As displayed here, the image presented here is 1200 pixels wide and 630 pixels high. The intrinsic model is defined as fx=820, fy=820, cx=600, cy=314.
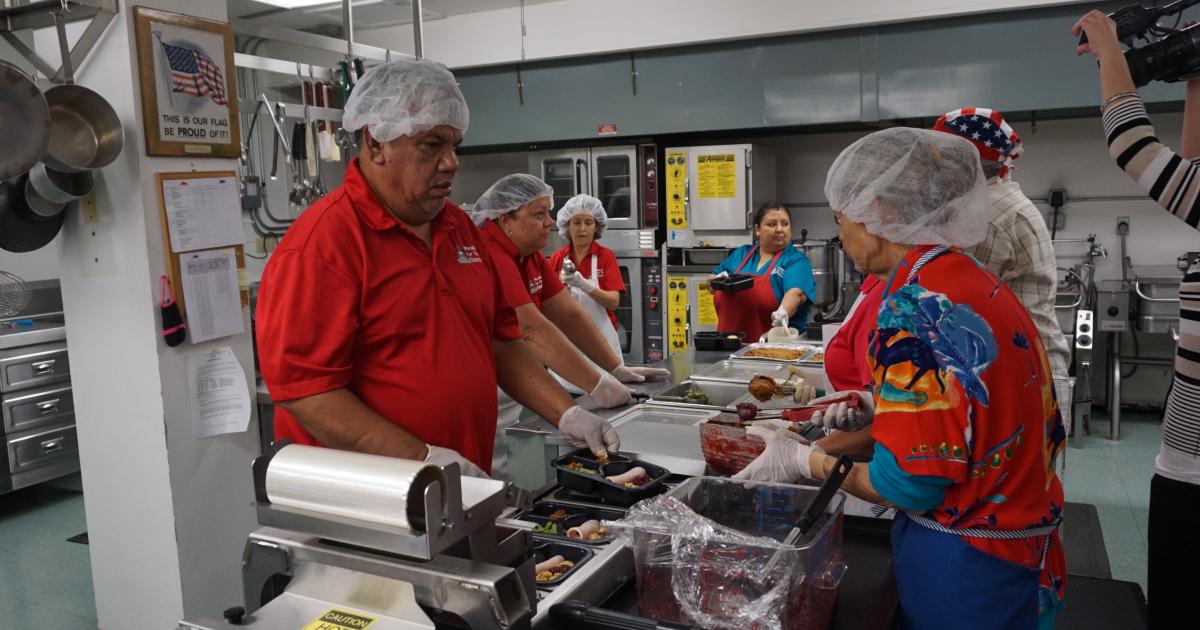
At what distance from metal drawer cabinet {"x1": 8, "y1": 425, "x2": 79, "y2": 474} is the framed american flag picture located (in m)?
2.46

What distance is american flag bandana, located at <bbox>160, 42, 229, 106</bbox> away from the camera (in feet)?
8.54

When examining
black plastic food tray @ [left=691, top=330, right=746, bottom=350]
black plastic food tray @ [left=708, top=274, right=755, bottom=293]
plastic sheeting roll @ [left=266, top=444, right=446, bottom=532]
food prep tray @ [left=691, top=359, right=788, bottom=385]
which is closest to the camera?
plastic sheeting roll @ [left=266, top=444, right=446, bottom=532]

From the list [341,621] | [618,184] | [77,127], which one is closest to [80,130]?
[77,127]

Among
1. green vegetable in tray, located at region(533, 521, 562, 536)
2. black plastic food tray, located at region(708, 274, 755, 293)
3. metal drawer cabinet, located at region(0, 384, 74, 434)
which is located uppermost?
black plastic food tray, located at region(708, 274, 755, 293)

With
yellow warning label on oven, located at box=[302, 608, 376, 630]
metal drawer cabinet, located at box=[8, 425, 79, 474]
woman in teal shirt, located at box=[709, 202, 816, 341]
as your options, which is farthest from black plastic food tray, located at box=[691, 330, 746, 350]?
metal drawer cabinet, located at box=[8, 425, 79, 474]

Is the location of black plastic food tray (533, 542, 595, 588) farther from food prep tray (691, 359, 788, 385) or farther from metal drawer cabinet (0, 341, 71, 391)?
metal drawer cabinet (0, 341, 71, 391)

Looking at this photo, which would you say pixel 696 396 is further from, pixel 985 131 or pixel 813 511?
pixel 813 511

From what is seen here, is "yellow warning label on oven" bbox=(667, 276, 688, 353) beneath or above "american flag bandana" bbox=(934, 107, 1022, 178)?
beneath

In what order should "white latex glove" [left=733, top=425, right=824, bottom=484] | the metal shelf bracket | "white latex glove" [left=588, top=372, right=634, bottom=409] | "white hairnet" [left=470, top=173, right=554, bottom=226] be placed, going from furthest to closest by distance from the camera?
"white hairnet" [left=470, top=173, right=554, bottom=226]
"white latex glove" [left=588, top=372, right=634, bottom=409]
the metal shelf bracket
"white latex glove" [left=733, top=425, right=824, bottom=484]

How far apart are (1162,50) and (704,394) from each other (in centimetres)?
160

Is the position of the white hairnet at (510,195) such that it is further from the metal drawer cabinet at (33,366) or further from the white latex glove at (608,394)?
the metal drawer cabinet at (33,366)

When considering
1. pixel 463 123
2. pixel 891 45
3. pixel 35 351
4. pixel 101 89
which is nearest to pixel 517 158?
pixel 891 45

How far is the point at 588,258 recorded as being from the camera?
4.85 meters

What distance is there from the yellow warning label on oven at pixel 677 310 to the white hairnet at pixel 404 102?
4367 mm
